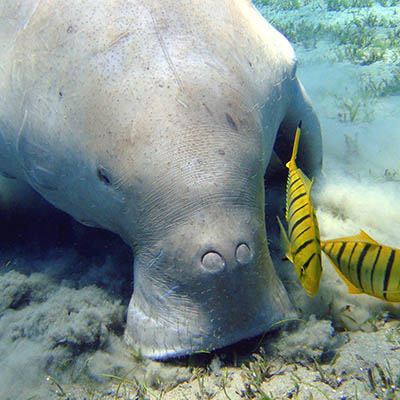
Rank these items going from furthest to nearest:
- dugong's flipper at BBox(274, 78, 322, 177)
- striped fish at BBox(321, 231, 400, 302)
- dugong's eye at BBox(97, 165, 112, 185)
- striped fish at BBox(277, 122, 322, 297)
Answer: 1. dugong's flipper at BBox(274, 78, 322, 177)
2. dugong's eye at BBox(97, 165, 112, 185)
3. striped fish at BBox(321, 231, 400, 302)
4. striped fish at BBox(277, 122, 322, 297)

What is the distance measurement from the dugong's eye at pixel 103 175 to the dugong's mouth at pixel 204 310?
0.55m

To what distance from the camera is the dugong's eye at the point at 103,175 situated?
1953 millimetres

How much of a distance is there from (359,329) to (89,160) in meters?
2.05

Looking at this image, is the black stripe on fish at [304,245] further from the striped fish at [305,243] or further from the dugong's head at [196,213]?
the dugong's head at [196,213]

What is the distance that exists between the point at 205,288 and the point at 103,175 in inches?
33.1

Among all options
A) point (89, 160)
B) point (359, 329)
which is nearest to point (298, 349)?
point (359, 329)

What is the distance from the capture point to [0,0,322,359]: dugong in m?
1.76

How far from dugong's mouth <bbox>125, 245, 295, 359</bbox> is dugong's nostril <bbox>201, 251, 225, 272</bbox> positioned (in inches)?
1.7

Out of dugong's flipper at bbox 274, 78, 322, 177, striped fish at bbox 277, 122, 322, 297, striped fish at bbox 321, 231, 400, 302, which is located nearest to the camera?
striped fish at bbox 277, 122, 322, 297

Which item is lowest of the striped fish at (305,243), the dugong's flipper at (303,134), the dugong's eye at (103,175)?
the dugong's flipper at (303,134)

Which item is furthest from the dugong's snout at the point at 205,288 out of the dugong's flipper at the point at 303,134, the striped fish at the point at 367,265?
the dugong's flipper at the point at 303,134

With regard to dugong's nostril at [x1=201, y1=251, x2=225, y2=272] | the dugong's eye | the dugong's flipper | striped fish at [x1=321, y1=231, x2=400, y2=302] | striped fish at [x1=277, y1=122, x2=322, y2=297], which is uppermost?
the dugong's eye

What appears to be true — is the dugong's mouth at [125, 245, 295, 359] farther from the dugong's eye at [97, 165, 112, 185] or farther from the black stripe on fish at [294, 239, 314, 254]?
the dugong's eye at [97, 165, 112, 185]

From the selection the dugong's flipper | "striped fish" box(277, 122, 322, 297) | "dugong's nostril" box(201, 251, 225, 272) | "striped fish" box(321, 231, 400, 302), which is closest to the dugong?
"dugong's nostril" box(201, 251, 225, 272)
